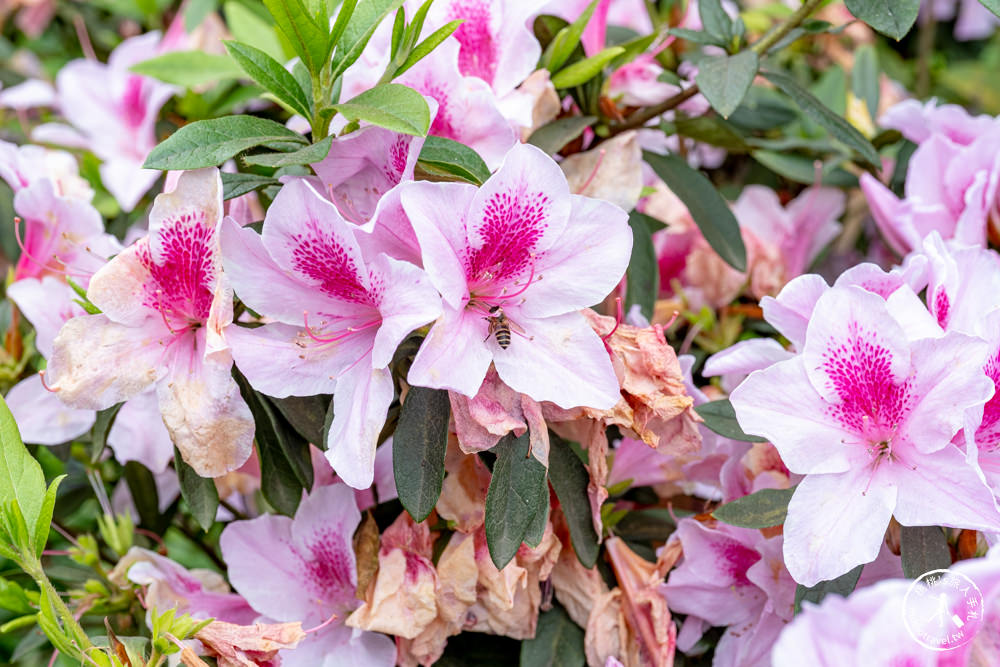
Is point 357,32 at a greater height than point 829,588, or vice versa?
point 357,32

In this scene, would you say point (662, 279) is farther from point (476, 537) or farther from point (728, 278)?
point (476, 537)

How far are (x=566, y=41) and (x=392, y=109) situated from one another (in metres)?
0.29

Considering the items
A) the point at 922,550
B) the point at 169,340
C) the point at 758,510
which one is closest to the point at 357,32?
the point at 169,340

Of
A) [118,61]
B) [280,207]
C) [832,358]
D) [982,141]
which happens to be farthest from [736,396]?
[118,61]

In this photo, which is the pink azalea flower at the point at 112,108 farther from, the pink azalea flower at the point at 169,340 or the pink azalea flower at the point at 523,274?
the pink azalea flower at the point at 523,274

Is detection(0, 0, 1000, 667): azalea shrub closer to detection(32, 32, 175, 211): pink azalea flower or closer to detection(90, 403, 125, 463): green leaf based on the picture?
detection(90, 403, 125, 463): green leaf

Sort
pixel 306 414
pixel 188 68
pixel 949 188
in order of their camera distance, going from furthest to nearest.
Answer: pixel 188 68 → pixel 949 188 → pixel 306 414

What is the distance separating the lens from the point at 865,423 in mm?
817

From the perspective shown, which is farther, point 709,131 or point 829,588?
point 709,131

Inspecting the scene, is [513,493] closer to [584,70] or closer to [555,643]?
[555,643]

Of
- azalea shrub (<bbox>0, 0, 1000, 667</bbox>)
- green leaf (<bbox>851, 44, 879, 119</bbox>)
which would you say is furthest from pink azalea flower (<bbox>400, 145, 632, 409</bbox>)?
green leaf (<bbox>851, 44, 879, 119</bbox>)

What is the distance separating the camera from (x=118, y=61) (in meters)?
1.38

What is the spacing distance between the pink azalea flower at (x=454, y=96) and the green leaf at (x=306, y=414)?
266mm

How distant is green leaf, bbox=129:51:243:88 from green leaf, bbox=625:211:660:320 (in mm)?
539
